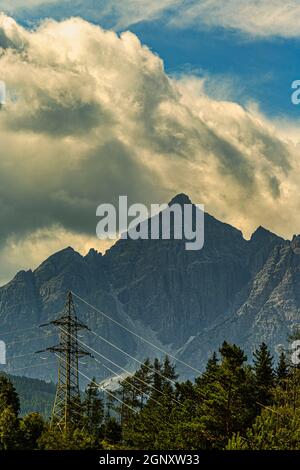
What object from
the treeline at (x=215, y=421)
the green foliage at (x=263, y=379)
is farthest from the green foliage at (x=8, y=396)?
the green foliage at (x=263, y=379)

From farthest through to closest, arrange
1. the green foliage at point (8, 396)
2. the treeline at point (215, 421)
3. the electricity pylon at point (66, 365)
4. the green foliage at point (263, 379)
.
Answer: the green foliage at point (8, 396), the green foliage at point (263, 379), the electricity pylon at point (66, 365), the treeline at point (215, 421)

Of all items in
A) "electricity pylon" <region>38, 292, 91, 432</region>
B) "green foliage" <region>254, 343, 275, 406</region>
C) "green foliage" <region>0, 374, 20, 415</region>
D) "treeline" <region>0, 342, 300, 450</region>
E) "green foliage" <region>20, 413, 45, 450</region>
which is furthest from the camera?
"green foliage" <region>0, 374, 20, 415</region>

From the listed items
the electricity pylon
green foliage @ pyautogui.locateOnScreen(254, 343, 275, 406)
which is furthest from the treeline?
the electricity pylon

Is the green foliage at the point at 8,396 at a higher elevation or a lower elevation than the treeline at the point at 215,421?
higher

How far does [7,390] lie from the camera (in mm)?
140625

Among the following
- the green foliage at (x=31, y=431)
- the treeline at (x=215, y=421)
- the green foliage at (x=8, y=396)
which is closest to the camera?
the treeline at (x=215, y=421)

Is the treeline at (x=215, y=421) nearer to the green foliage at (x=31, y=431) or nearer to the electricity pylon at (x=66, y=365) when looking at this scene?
the green foliage at (x=31, y=431)

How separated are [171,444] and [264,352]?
4225 cm

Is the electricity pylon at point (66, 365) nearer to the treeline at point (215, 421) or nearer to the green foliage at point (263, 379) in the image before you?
the treeline at point (215, 421)

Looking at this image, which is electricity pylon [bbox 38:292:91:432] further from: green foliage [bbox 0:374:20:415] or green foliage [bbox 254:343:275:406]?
green foliage [bbox 0:374:20:415]

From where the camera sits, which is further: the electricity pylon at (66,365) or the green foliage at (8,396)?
the green foliage at (8,396)

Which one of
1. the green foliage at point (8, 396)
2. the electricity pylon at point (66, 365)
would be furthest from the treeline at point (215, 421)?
the electricity pylon at point (66, 365)
